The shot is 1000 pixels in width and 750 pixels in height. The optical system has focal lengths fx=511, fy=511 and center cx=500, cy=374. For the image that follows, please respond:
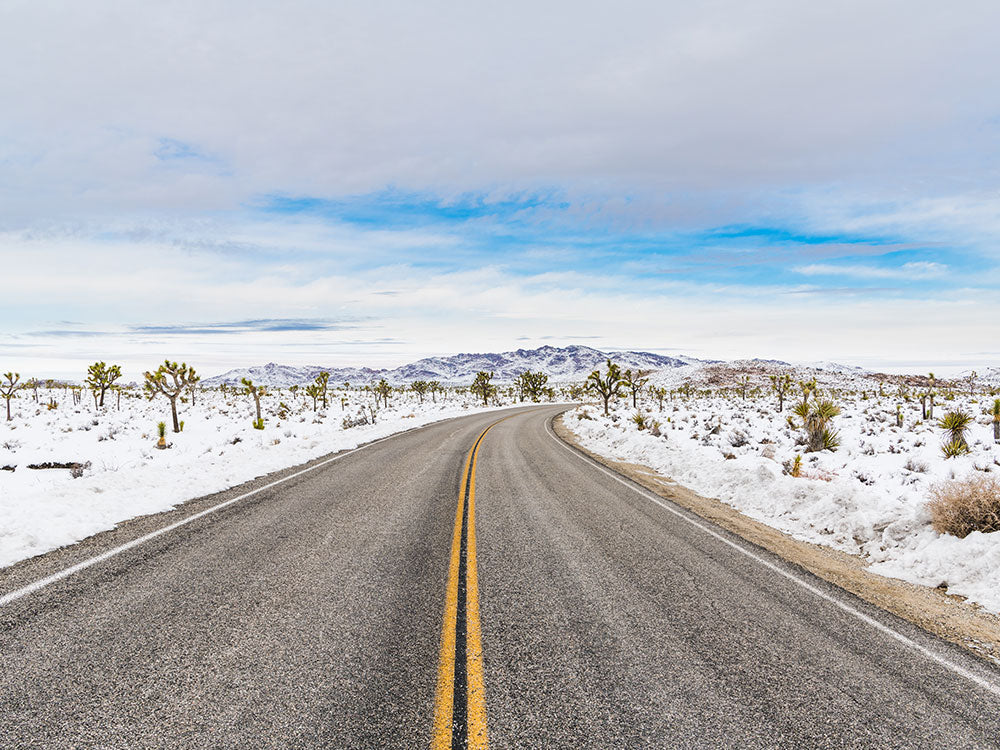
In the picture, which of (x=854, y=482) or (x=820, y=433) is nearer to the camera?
(x=854, y=482)

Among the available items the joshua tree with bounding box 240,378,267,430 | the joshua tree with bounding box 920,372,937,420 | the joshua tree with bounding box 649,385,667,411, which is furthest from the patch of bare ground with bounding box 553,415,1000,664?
the joshua tree with bounding box 649,385,667,411

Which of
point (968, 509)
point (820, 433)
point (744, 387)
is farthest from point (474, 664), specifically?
point (744, 387)

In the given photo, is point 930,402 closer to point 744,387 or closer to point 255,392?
point 744,387

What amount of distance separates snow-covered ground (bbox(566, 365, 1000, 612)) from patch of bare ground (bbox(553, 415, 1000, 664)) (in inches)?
11.2

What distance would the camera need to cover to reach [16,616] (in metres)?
4.76

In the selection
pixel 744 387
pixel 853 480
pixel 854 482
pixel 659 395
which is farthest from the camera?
pixel 744 387

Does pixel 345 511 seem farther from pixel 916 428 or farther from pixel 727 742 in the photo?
pixel 916 428

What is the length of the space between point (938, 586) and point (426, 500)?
8.08m

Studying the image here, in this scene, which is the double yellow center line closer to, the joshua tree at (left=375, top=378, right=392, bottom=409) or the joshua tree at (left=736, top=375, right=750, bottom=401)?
the joshua tree at (left=375, top=378, right=392, bottom=409)

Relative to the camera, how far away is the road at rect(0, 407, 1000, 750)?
3.38 meters

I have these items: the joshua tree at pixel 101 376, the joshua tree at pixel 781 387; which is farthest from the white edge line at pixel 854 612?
the joshua tree at pixel 101 376

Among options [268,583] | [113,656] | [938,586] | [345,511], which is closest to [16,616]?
[113,656]

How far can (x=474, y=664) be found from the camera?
411 cm

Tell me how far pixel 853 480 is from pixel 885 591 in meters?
7.60
